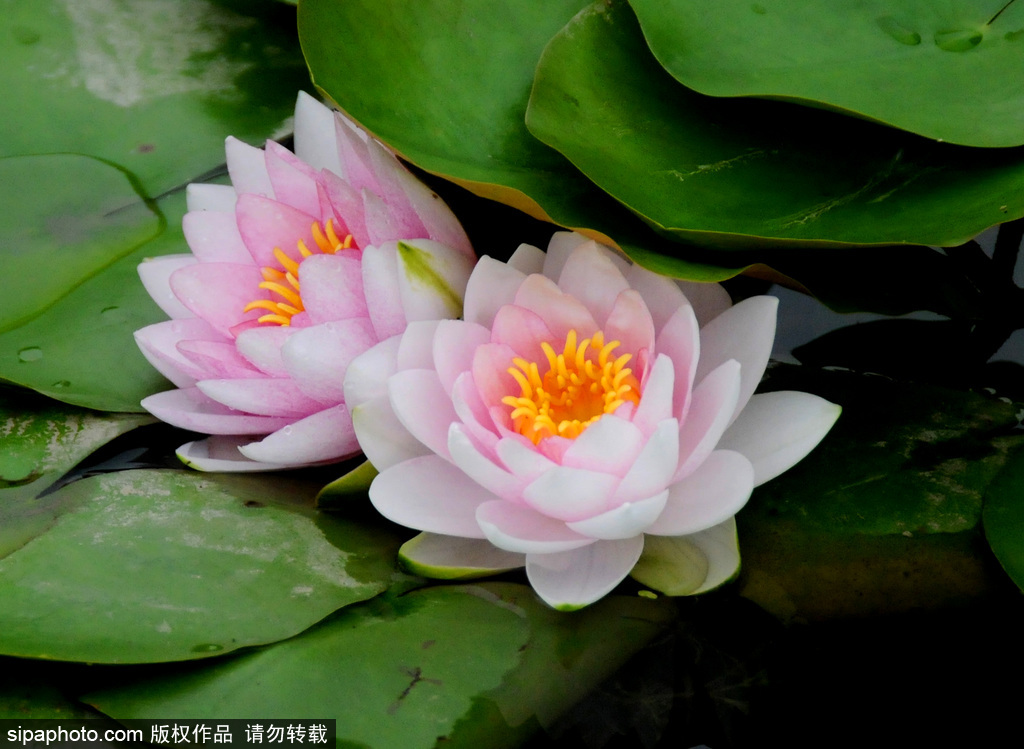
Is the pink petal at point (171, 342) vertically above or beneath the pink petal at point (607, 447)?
beneath

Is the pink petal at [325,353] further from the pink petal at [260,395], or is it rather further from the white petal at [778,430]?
the white petal at [778,430]

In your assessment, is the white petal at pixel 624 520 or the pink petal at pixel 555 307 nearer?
the white petal at pixel 624 520

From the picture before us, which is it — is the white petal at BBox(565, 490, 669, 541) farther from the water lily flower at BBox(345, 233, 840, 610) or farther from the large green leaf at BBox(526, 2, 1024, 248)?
the large green leaf at BBox(526, 2, 1024, 248)

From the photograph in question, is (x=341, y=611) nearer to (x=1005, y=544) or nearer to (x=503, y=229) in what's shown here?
(x=503, y=229)

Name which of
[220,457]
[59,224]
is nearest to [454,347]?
[220,457]

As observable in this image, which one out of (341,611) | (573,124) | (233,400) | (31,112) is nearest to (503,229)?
(573,124)

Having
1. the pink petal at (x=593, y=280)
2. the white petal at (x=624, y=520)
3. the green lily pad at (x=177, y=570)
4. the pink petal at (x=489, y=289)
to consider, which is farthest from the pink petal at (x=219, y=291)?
the white petal at (x=624, y=520)

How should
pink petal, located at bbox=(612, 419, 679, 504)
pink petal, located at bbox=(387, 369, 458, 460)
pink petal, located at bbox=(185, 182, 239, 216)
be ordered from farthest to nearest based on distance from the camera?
1. pink petal, located at bbox=(185, 182, 239, 216)
2. pink petal, located at bbox=(387, 369, 458, 460)
3. pink petal, located at bbox=(612, 419, 679, 504)

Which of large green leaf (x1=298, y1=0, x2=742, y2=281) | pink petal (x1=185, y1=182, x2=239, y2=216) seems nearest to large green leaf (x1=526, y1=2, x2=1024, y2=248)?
large green leaf (x1=298, y1=0, x2=742, y2=281)
